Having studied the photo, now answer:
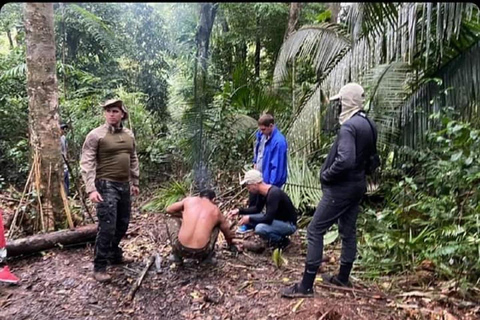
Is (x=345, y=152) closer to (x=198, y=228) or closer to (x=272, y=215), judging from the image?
(x=272, y=215)

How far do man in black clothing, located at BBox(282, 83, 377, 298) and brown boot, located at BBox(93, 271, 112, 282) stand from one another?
164cm

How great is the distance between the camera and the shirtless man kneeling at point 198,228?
3859mm

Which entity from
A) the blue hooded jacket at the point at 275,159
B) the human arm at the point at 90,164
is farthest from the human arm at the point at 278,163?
the human arm at the point at 90,164

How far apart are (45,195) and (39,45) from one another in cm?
169

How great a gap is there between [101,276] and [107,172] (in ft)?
3.17

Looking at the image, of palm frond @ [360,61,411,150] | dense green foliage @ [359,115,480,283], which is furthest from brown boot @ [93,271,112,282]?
palm frond @ [360,61,411,150]

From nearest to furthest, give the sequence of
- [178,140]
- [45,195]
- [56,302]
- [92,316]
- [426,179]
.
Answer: [92,316] → [56,302] → [426,179] → [45,195] → [178,140]

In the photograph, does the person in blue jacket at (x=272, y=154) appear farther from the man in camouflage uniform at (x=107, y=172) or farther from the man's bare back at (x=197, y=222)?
the man in camouflage uniform at (x=107, y=172)

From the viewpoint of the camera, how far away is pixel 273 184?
177 inches

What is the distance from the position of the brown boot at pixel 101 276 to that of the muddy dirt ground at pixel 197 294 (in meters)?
0.05

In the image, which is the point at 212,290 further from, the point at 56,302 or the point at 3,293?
the point at 3,293

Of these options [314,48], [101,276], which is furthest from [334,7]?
[314,48]

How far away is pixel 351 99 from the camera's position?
9.91 ft

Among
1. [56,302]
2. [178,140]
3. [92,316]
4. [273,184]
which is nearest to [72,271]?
[56,302]
